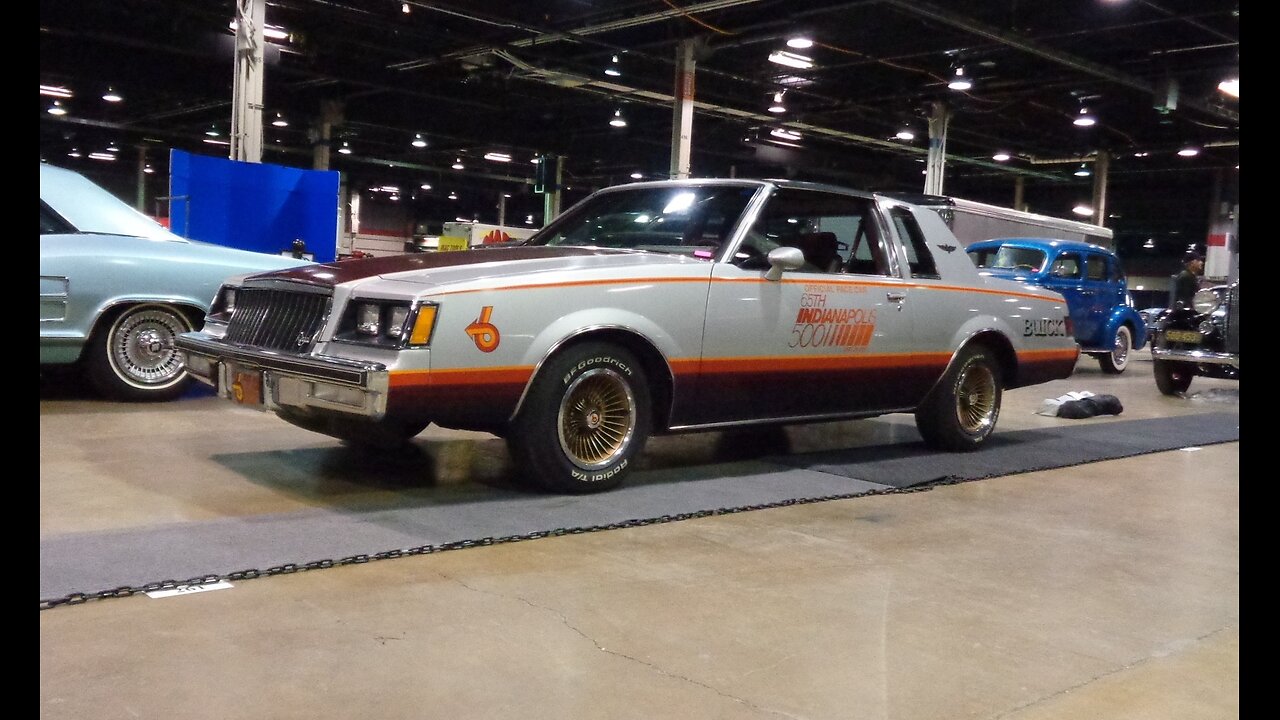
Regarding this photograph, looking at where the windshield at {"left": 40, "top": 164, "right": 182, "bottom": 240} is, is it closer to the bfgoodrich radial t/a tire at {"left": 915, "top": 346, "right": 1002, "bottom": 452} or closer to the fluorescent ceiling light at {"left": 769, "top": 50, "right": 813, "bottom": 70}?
the bfgoodrich radial t/a tire at {"left": 915, "top": 346, "right": 1002, "bottom": 452}

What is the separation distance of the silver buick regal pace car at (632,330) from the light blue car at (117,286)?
1693mm

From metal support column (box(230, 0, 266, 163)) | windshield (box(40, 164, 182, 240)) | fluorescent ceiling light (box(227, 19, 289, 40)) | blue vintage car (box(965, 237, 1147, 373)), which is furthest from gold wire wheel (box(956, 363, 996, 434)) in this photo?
fluorescent ceiling light (box(227, 19, 289, 40))

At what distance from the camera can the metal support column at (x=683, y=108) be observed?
16.5m

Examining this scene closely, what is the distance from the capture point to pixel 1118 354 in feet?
50.0

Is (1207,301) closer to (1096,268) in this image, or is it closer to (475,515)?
(1096,268)

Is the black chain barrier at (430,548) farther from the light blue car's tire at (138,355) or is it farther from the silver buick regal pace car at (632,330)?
the light blue car's tire at (138,355)

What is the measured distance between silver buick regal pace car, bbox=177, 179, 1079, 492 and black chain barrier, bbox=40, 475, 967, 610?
0.51 meters

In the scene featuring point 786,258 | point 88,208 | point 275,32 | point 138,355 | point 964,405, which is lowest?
point 964,405

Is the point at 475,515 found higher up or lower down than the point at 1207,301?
lower down

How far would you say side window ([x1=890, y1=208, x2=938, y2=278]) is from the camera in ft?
20.4

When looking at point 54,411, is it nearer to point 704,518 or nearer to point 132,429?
point 132,429

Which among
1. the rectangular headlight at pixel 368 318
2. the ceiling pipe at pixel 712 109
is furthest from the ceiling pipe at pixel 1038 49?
the rectangular headlight at pixel 368 318

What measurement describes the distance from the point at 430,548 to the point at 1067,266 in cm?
1216

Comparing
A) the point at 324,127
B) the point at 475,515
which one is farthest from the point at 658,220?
the point at 324,127
